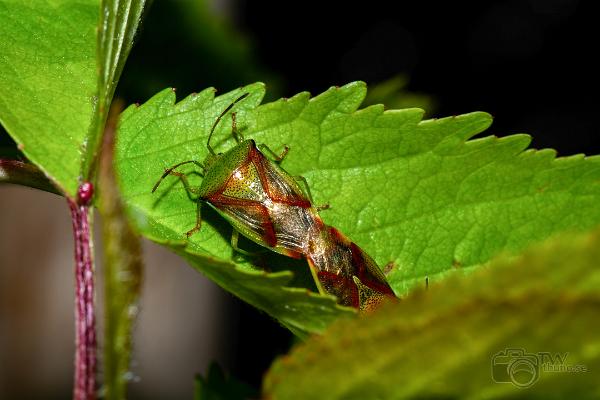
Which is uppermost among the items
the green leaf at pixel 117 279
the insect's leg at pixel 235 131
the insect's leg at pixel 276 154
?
the insect's leg at pixel 235 131

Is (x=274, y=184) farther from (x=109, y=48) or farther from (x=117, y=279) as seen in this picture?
(x=117, y=279)

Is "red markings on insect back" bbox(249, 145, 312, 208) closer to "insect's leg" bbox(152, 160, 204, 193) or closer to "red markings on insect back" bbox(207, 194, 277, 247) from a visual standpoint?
"red markings on insect back" bbox(207, 194, 277, 247)

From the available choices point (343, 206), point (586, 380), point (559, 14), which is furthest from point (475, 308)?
point (559, 14)

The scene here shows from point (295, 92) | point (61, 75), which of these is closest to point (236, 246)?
point (61, 75)

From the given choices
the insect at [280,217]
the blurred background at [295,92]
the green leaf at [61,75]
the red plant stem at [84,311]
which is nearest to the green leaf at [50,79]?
the green leaf at [61,75]

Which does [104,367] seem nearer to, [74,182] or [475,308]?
[475,308]

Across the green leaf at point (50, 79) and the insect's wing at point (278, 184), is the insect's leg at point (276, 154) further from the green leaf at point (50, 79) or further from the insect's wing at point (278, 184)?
the green leaf at point (50, 79)

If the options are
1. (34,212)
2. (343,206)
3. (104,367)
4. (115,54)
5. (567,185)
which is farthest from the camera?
(34,212)
